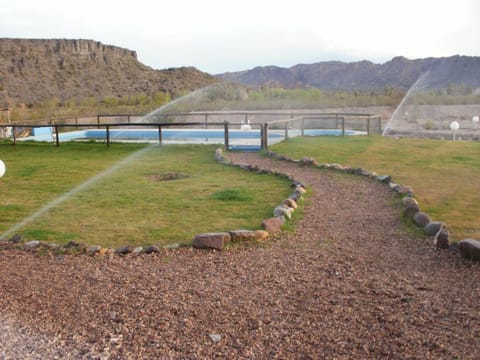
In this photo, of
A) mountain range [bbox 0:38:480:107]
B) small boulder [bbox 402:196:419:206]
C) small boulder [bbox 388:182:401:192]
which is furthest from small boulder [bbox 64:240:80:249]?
mountain range [bbox 0:38:480:107]

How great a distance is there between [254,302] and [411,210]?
10.2 ft

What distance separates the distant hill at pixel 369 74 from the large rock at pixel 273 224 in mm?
65676

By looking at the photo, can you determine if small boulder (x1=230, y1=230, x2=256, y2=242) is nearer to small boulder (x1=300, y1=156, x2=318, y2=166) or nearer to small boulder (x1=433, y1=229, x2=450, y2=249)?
small boulder (x1=433, y1=229, x2=450, y2=249)

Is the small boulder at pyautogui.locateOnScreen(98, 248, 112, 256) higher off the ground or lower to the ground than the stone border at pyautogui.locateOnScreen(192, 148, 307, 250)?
lower

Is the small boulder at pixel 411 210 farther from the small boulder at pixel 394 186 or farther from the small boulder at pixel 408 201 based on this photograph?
the small boulder at pixel 394 186

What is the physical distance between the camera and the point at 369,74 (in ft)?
291

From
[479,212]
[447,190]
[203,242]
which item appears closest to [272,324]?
[203,242]

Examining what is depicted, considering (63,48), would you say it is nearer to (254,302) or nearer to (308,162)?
(308,162)

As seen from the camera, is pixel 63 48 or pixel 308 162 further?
pixel 63 48

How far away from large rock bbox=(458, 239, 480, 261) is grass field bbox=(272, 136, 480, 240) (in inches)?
28.7

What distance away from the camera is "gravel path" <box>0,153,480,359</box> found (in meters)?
3.19

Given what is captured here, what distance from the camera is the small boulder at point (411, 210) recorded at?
20.4 ft

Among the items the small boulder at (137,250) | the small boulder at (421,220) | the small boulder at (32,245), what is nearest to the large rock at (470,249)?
the small boulder at (421,220)

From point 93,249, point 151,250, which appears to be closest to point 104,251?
point 93,249
